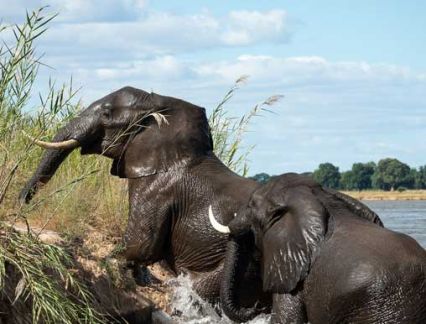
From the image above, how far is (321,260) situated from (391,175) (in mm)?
58673

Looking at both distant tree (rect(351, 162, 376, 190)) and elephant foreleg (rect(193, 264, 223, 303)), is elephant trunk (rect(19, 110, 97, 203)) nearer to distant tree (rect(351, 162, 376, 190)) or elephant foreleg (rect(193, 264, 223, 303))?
elephant foreleg (rect(193, 264, 223, 303))

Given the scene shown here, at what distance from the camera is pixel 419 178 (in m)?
70.6

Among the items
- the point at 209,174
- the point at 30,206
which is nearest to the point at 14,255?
the point at 30,206

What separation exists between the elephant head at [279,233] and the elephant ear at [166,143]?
120 centimetres

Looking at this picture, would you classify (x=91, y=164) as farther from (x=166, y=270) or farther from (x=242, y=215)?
(x=242, y=215)

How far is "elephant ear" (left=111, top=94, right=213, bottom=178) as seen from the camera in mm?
12000

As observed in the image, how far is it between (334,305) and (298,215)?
0.85 m

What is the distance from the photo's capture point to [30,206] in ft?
32.2

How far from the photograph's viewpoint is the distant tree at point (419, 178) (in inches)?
2729

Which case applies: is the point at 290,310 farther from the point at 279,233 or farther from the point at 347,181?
the point at 347,181

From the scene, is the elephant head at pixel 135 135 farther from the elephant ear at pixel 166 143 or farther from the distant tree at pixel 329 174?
the distant tree at pixel 329 174

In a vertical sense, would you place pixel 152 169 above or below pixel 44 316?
above

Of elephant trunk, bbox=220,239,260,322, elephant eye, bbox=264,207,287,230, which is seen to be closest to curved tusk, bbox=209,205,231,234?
elephant trunk, bbox=220,239,260,322

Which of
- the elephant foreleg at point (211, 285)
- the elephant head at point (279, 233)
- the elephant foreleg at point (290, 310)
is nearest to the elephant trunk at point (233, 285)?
the elephant head at point (279, 233)
